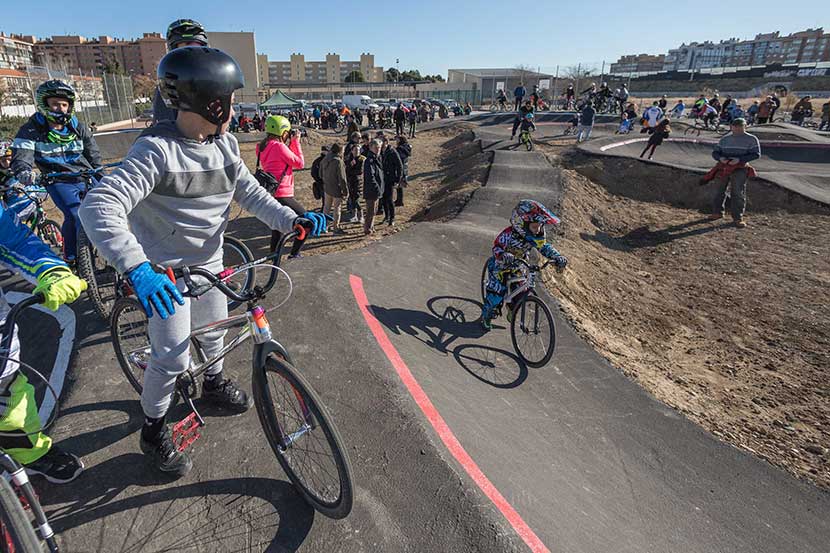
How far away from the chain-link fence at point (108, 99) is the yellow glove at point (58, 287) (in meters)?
35.4

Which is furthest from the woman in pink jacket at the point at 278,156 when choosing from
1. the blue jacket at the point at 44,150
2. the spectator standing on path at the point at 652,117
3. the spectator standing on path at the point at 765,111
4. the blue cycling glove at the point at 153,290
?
the spectator standing on path at the point at 765,111

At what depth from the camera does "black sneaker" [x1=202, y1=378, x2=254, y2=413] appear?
331cm

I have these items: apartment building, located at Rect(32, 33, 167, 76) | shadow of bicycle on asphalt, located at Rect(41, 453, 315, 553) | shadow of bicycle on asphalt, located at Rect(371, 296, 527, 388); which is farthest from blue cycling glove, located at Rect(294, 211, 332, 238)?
apartment building, located at Rect(32, 33, 167, 76)

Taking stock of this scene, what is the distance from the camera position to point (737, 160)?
38.0ft

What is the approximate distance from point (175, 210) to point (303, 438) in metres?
1.53

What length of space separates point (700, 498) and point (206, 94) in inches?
Result: 187

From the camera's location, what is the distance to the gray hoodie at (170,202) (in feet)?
6.51

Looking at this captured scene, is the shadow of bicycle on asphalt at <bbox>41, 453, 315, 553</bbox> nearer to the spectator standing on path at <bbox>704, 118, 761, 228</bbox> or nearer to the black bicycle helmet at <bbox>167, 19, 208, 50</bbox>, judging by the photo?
the black bicycle helmet at <bbox>167, 19, 208, 50</bbox>

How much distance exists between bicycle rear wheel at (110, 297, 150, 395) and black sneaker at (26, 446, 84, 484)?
0.68 meters

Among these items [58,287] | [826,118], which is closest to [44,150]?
[58,287]

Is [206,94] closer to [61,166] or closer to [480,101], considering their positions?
[61,166]

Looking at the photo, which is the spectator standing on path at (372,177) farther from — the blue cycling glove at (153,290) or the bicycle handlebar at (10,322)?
the blue cycling glove at (153,290)

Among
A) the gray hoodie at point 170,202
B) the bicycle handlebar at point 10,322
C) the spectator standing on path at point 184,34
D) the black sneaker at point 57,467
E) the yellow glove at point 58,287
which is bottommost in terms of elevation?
the black sneaker at point 57,467

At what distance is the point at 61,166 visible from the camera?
5.32 m
